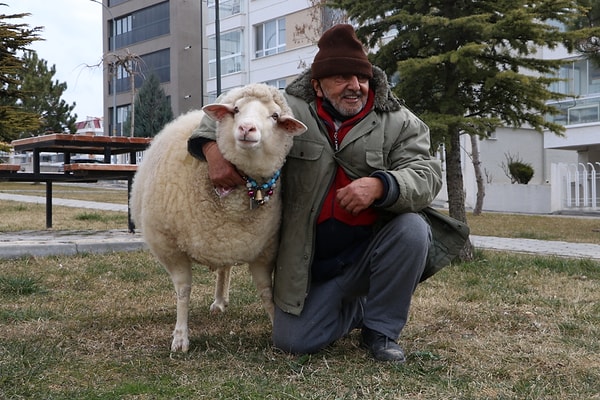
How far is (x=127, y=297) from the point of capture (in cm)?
457

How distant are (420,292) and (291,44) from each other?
2210 centimetres

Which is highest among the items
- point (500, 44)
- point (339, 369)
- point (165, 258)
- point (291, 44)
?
point (291, 44)

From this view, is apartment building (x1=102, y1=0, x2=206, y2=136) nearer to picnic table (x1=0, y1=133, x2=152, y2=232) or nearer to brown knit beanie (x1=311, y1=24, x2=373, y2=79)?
picnic table (x1=0, y1=133, x2=152, y2=232)

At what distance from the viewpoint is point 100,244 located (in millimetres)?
6512

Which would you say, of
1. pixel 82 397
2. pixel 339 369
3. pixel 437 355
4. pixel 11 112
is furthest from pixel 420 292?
pixel 11 112

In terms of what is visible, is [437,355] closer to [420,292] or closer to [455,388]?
[455,388]

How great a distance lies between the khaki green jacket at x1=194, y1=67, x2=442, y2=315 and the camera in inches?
123

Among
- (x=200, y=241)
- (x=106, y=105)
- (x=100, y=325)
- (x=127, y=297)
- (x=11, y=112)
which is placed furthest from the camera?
(x=106, y=105)

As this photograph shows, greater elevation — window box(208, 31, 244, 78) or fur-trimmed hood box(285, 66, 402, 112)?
window box(208, 31, 244, 78)

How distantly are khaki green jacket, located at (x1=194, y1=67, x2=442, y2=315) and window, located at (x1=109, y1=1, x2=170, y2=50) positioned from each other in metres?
39.3

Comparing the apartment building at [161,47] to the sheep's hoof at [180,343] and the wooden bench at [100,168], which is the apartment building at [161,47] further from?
the sheep's hoof at [180,343]

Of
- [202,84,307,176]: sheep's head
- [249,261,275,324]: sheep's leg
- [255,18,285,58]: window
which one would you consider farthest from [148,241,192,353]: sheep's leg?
[255,18,285,58]: window

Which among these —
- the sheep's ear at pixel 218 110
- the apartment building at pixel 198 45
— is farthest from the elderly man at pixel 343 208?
the apartment building at pixel 198 45

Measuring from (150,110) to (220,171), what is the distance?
33872 mm
